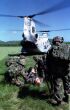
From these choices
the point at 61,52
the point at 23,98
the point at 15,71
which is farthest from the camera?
the point at 15,71

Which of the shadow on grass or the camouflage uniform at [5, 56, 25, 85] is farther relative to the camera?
the camouflage uniform at [5, 56, 25, 85]

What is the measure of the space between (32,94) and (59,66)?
206cm

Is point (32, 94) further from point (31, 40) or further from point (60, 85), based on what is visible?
A: point (31, 40)

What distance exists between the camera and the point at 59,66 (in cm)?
988

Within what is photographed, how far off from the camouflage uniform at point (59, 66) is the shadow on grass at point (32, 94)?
3.51 feet

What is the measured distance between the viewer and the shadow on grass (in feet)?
35.9

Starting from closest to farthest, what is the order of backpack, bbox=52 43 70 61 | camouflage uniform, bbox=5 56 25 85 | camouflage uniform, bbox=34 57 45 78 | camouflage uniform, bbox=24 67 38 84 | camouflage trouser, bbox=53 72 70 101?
backpack, bbox=52 43 70 61
camouflage trouser, bbox=53 72 70 101
camouflage uniform, bbox=34 57 45 78
camouflage uniform, bbox=24 67 38 84
camouflage uniform, bbox=5 56 25 85

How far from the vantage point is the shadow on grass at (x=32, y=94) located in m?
11.0

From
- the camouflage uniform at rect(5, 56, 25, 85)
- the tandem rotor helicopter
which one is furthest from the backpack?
the tandem rotor helicopter

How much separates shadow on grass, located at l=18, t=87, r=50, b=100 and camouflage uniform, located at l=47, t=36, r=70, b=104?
107 centimetres

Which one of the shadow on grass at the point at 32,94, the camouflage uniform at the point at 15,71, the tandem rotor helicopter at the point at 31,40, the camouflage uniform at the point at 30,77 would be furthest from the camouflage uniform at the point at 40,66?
the tandem rotor helicopter at the point at 31,40

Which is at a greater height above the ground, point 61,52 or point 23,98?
point 61,52

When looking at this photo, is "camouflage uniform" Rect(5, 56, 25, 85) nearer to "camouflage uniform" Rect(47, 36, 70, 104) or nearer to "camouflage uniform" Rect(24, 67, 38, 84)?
"camouflage uniform" Rect(24, 67, 38, 84)

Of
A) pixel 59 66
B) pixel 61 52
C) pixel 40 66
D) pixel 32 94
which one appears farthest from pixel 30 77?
pixel 61 52
